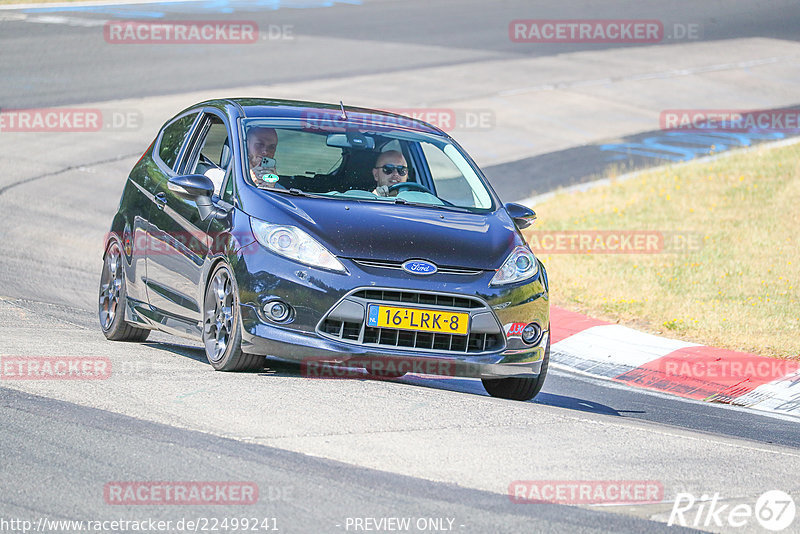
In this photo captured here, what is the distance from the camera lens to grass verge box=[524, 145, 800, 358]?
11992 millimetres

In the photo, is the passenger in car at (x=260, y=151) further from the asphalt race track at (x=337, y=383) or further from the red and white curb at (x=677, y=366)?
the red and white curb at (x=677, y=366)

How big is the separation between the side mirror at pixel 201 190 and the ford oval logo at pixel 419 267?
1.22 m

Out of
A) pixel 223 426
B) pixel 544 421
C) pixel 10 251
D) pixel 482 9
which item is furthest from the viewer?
pixel 482 9

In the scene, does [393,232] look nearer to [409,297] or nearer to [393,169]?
[409,297]


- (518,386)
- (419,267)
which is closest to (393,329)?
(419,267)

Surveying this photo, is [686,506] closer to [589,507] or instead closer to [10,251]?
[589,507]

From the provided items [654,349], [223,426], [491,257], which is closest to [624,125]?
[654,349]

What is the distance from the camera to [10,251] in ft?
43.8

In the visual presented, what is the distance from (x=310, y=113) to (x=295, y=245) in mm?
1666

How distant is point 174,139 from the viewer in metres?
9.40

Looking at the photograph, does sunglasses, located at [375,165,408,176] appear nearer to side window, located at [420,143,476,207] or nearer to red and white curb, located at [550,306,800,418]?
side window, located at [420,143,476,207]

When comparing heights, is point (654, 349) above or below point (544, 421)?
below

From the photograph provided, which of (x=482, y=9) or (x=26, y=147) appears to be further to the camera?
(x=482, y=9)

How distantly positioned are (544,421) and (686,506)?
4.99 feet
